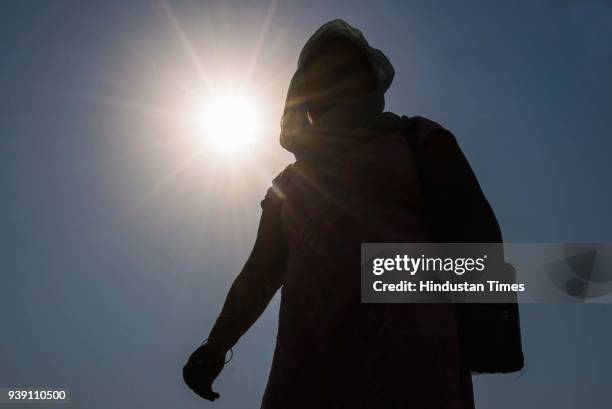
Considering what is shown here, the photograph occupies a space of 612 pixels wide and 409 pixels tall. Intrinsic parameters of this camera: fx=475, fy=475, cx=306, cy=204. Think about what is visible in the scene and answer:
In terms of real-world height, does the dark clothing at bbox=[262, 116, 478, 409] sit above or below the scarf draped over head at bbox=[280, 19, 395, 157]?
below

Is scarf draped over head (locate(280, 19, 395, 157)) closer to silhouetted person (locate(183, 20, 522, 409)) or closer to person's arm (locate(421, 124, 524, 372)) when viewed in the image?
silhouetted person (locate(183, 20, 522, 409))

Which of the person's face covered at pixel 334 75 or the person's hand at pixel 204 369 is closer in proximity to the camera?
the person's hand at pixel 204 369

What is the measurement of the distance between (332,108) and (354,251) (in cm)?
91

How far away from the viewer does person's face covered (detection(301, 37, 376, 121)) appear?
2439 millimetres

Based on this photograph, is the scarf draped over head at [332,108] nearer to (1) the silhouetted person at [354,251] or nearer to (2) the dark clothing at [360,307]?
(1) the silhouetted person at [354,251]

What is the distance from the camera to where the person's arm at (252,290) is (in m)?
2.28

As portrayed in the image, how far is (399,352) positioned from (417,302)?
18cm

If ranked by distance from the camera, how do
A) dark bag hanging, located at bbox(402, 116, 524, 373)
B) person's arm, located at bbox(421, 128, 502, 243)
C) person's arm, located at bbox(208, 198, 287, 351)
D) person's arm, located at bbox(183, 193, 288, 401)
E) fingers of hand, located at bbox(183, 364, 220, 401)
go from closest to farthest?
1. dark bag hanging, located at bbox(402, 116, 524, 373)
2. person's arm, located at bbox(421, 128, 502, 243)
3. fingers of hand, located at bbox(183, 364, 220, 401)
4. person's arm, located at bbox(183, 193, 288, 401)
5. person's arm, located at bbox(208, 198, 287, 351)

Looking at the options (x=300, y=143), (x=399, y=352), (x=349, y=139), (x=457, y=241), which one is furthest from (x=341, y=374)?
(x=300, y=143)

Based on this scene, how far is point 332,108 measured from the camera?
244 cm

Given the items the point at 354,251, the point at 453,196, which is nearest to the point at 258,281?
the point at 354,251

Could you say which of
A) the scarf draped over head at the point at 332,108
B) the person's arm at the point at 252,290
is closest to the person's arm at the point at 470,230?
the scarf draped over head at the point at 332,108

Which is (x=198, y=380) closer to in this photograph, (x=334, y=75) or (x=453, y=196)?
(x=453, y=196)

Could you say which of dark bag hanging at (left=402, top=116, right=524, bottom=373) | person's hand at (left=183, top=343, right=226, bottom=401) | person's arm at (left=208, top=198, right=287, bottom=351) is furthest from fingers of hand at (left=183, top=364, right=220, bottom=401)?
dark bag hanging at (left=402, top=116, right=524, bottom=373)
